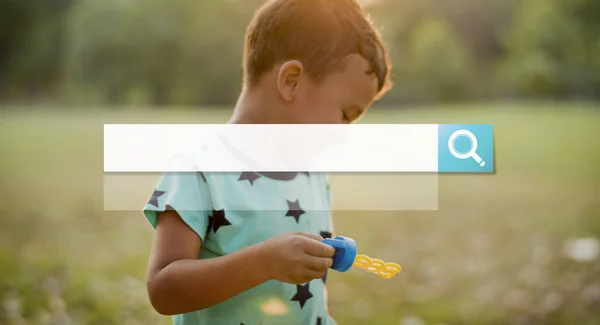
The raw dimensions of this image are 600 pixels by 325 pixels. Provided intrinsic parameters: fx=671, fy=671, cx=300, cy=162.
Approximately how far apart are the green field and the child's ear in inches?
12.7

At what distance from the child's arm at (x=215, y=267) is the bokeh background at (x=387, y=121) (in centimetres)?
36

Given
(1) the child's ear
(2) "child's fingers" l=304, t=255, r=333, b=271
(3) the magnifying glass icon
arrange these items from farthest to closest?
1. (3) the magnifying glass icon
2. (1) the child's ear
3. (2) "child's fingers" l=304, t=255, r=333, b=271

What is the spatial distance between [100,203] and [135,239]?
159 mm

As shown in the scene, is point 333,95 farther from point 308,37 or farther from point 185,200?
point 185,200

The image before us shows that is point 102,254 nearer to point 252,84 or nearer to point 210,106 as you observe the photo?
point 210,106

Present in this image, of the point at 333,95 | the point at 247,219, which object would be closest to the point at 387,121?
the point at 333,95

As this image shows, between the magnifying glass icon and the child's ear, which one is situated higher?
the child's ear

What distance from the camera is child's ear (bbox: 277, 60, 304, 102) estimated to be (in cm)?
74

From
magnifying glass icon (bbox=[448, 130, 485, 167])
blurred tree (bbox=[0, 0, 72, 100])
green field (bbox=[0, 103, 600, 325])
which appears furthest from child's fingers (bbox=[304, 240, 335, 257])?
blurred tree (bbox=[0, 0, 72, 100])

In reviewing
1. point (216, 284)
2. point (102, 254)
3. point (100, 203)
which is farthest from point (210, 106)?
point (216, 284)

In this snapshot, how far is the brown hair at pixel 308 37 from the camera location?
2.46ft

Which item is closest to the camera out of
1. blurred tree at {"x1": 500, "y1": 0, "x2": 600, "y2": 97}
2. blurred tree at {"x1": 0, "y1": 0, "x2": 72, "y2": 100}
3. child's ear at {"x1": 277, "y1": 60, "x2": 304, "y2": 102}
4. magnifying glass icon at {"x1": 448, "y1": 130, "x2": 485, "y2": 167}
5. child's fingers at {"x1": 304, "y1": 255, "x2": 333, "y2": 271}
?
child's fingers at {"x1": 304, "y1": 255, "x2": 333, "y2": 271}

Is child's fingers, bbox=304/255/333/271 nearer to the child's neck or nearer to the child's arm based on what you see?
the child's arm

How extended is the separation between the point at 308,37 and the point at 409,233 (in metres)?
0.70
